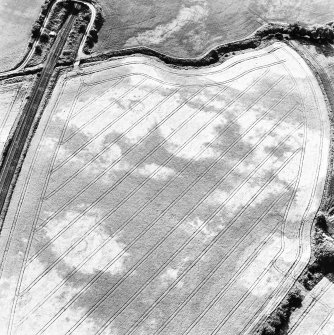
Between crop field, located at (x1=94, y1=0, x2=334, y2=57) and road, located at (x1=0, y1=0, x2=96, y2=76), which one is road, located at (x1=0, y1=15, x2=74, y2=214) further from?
crop field, located at (x1=94, y1=0, x2=334, y2=57)

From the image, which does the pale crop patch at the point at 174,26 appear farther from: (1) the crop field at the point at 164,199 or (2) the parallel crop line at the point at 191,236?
(2) the parallel crop line at the point at 191,236

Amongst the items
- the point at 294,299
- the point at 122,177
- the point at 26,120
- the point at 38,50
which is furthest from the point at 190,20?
the point at 294,299

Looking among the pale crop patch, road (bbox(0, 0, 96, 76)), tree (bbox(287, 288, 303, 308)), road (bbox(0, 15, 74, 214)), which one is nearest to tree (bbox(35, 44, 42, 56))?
road (bbox(0, 0, 96, 76))

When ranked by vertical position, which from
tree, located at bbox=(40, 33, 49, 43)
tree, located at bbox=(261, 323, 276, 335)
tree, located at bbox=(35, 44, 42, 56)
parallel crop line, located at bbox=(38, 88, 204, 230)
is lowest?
tree, located at bbox=(261, 323, 276, 335)

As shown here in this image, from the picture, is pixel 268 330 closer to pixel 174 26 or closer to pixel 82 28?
pixel 174 26

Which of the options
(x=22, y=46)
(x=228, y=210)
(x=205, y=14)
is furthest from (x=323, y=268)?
(x=22, y=46)

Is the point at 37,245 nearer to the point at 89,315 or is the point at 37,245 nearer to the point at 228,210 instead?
the point at 89,315
